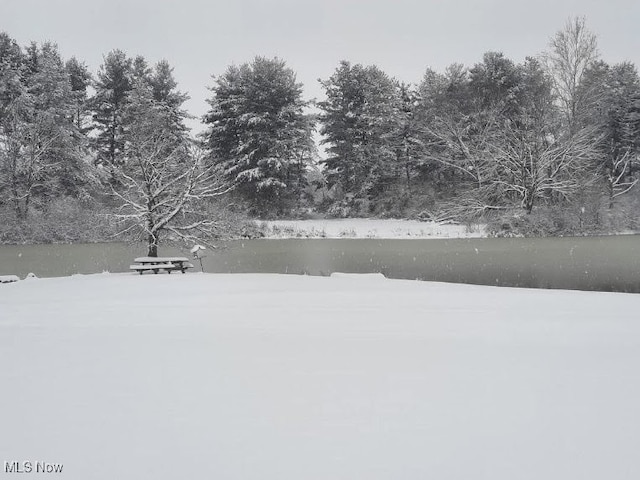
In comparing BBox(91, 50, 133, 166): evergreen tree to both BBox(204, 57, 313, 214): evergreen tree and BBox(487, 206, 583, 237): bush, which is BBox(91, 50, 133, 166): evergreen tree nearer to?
BBox(204, 57, 313, 214): evergreen tree

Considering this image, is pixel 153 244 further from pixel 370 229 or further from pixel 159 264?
pixel 370 229

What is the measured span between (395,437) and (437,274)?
1228 centimetres

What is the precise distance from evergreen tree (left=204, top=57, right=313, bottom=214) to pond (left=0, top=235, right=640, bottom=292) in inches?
421

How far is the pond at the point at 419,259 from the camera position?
14.1 metres

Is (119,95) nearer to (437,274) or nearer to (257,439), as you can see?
(437,274)

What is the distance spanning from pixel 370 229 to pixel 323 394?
1014 inches

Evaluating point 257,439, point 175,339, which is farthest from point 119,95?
point 257,439

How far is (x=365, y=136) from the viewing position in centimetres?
3703

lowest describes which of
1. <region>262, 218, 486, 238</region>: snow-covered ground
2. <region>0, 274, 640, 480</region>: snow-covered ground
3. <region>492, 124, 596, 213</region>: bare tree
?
<region>0, 274, 640, 480</region>: snow-covered ground

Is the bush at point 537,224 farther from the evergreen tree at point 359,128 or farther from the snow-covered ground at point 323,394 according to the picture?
the snow-covered ground at point 323,394

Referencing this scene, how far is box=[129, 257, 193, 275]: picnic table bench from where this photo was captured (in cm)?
1327

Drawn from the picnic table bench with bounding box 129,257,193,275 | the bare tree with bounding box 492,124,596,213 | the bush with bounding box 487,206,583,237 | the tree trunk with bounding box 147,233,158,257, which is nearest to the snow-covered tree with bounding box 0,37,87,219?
the tree trunk with bounding box 147,233,158,257

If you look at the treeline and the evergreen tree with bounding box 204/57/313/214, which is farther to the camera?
the evergreen tree with bounding box 204/57/313/214

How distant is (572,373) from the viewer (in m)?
4.02
